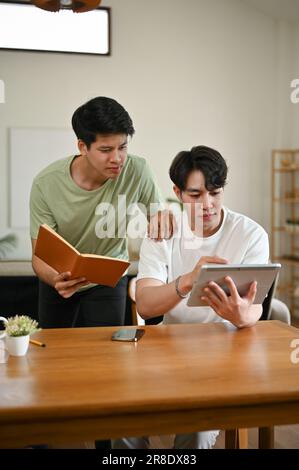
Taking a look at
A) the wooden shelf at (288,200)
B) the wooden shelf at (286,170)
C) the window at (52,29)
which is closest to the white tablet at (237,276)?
the wooden shelf at (288,200)

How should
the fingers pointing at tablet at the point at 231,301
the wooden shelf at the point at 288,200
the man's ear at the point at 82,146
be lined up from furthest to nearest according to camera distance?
the wooden shelf at the point at 288,200, the man's ear at the point at 82,146, the fingers pointing at tablet at the point at 231,301

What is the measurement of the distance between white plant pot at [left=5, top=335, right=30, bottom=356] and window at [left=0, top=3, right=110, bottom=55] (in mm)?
4607

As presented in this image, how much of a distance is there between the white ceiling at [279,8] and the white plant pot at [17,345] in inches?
198

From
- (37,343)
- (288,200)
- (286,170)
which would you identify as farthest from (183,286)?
(286,170)

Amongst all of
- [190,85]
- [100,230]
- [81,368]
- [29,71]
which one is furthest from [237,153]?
[81,368]

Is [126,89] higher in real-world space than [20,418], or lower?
higher

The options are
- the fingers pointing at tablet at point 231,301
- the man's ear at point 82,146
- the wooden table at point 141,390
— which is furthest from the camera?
the man's ear at point 82,146

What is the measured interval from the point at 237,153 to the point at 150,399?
5.15 m

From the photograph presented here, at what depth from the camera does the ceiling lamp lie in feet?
6.53

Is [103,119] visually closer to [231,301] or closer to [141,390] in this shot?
[231,301]

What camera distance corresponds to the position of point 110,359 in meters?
1.41

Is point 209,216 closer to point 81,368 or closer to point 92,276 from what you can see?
point 92,276

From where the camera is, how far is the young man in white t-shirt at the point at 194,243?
182 centimetres

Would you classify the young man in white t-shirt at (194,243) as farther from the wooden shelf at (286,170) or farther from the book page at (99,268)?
the wooden shelf at (286,170)
